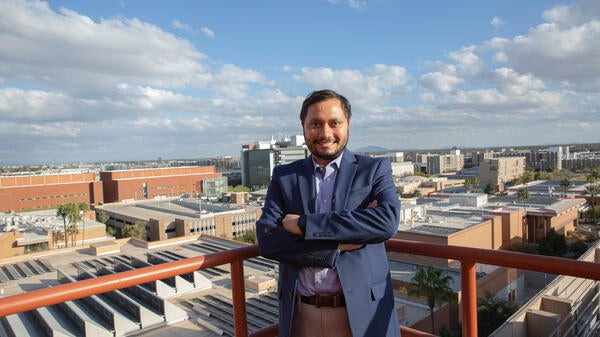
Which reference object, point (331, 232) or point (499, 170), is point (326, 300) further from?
point (499, 170)

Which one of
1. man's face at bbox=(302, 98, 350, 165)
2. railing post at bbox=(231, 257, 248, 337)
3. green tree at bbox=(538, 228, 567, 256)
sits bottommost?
green tree at bbox=(538, 228, 567, 256)

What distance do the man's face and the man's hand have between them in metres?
0.34

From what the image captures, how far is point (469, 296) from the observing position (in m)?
2.00

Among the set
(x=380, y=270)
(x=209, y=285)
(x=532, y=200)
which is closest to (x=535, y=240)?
(x=532, y=200)

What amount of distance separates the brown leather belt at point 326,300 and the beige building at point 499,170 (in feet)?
186

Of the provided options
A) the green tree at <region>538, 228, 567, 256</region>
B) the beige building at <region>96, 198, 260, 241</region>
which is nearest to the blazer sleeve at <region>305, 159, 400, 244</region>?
the green tree at <region>538, 228, 567, 256</region>

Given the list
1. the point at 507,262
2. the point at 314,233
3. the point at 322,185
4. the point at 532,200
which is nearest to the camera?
the point at 314,233

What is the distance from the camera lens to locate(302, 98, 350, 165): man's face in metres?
1.85

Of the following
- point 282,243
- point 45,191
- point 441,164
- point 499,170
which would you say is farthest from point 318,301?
point 441,164

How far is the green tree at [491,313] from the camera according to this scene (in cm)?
221

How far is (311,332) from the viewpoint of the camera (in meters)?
1.82

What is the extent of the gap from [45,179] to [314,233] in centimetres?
6408

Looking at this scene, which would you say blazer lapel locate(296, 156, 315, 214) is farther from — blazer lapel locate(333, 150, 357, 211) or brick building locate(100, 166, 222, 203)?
brick building locate(100, 166, 222, 203)

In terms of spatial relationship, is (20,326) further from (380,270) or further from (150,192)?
(150,192)
